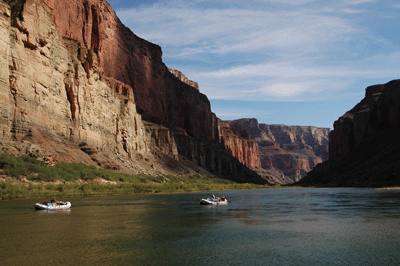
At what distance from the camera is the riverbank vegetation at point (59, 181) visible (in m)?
53.4

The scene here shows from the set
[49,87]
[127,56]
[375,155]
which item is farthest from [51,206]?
[375,155]

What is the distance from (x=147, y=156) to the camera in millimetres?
112812

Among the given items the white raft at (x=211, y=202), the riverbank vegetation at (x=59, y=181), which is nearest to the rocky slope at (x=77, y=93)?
the riverbank vegetation at (x=59, y=181)

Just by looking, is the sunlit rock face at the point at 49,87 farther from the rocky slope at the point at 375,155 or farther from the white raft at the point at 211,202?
the rocky slope at the point at 375,155

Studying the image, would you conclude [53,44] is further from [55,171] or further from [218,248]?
[218,248]

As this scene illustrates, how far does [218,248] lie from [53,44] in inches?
2536

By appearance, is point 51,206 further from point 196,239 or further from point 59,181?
point 196,239

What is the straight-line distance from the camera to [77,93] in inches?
3142

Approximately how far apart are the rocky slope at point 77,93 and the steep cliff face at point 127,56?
1.13 ft

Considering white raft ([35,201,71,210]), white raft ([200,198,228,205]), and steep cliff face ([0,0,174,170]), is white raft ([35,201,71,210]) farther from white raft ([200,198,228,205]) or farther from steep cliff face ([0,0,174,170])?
steep cliff face ([0,0,174,170])

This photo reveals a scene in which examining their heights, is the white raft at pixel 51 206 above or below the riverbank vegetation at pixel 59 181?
below

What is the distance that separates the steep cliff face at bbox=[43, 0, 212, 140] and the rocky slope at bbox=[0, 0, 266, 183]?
1.13 feet

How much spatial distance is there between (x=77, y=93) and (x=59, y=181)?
78.5ft

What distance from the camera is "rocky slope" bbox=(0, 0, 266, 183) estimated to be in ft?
206
